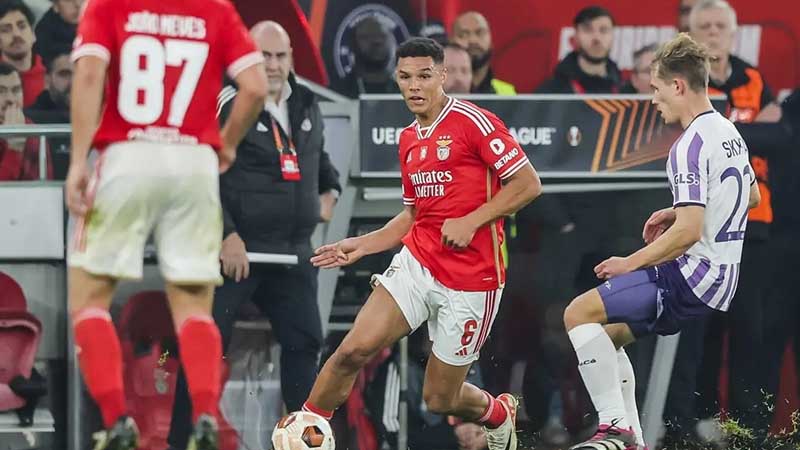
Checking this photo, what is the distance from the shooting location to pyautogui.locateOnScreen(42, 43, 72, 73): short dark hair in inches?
363

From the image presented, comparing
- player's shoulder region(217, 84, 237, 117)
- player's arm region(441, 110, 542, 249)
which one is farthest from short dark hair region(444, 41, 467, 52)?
player's arm region(441, 110, 542, 249)

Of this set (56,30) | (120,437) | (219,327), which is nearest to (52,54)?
(56,30)

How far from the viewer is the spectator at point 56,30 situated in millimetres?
9242

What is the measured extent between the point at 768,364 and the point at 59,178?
14.3 feet

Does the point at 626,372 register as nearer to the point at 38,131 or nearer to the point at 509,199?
the point at 509,199

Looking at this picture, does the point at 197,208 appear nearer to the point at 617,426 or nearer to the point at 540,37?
the point at 617,426

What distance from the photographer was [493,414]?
8305mm

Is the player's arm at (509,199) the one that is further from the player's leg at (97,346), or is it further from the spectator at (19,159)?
the spectator at (19,159)

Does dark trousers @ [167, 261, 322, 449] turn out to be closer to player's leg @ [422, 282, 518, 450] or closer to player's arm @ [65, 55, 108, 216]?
player's leg @ [422, 282, 518, 450]

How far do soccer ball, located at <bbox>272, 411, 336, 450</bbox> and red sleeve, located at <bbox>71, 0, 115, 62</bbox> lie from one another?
87.6 inches

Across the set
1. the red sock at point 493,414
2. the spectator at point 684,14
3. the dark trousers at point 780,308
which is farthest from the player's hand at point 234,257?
the dark trousers at point 780,308

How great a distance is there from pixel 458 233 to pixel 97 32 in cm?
200

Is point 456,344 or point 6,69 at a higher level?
point 6,69

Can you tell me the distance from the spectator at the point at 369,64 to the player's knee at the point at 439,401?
234 cm
